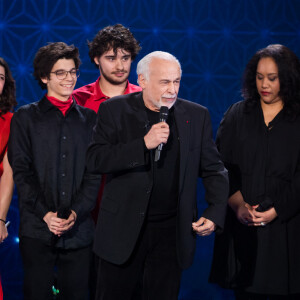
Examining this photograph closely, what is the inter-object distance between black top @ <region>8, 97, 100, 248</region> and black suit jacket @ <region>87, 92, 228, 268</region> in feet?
1.47

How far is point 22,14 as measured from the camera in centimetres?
409

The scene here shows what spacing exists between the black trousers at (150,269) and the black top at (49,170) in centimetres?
50

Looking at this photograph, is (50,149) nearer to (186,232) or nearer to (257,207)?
(186,232)

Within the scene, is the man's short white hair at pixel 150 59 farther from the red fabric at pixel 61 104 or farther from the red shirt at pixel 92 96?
the red shirt at pixel 92 96

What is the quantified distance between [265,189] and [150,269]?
91 centimetres

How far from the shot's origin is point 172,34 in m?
4.16

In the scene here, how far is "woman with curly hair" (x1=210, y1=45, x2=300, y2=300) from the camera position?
9.63 feet

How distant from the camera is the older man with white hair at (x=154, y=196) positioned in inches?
94.0

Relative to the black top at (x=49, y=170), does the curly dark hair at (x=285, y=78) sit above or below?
above

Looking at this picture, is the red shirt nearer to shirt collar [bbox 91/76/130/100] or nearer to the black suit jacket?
shirt collar [bbox 91/76/130/100]

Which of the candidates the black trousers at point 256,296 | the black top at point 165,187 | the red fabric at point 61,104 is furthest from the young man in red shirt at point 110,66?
the black trousers at point 256,296

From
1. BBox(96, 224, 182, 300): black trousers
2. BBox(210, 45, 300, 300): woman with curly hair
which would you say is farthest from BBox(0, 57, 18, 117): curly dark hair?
BBox(210, 45, 300, 300): woman with curly hair

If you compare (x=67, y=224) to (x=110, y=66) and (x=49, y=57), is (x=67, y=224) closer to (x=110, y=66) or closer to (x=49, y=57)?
(x=49, y=57)

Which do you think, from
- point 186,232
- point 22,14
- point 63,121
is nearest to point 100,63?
point 63,121
